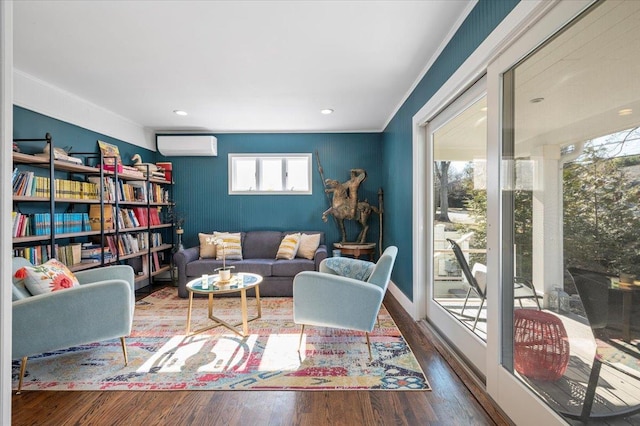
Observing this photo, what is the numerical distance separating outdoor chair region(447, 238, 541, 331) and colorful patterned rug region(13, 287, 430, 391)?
68cm

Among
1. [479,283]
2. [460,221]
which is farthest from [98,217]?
[479,283]

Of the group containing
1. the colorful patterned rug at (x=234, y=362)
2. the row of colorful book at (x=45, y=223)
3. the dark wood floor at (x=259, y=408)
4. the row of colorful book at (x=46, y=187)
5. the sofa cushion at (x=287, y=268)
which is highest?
the row of colorful book at (x=46, y=187)

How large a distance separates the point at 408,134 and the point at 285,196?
7.69 ft

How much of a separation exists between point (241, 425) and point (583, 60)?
7.67ft

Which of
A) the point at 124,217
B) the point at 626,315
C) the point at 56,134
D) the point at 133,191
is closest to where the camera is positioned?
the point at 626,315

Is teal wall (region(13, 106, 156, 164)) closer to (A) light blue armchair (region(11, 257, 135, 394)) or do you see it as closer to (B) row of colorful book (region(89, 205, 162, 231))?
(B) row of colorful book (region(89, 205, 162, 231))

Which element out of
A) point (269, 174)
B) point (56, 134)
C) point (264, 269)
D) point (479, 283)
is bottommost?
point (264, 269)

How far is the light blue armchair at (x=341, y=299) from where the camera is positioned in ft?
7.70

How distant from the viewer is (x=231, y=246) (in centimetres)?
452

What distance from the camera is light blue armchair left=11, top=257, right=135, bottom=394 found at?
6.52 feet

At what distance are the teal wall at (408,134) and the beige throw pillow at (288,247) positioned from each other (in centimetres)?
136

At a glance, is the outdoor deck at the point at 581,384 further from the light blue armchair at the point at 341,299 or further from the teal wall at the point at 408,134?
the teal wall at the point at 408,134

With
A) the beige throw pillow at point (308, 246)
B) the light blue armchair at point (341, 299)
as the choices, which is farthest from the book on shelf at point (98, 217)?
the light blue armchair at point (341, 299)

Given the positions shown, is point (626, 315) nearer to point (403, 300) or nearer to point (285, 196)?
point (403, 300)
